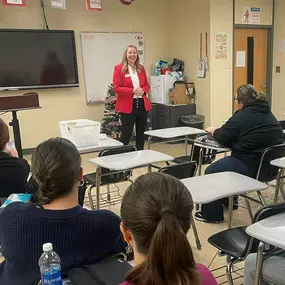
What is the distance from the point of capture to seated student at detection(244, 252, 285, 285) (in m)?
1.54

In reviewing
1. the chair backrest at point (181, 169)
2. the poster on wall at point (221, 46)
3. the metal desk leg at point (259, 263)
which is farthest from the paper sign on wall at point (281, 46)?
the metal desk leg at point (259, 263)

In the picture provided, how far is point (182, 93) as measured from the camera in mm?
6266

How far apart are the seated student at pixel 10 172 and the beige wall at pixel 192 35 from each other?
14.2 feet

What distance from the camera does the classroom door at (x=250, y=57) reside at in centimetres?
636

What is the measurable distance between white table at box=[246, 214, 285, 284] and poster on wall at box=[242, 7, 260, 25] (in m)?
5.29

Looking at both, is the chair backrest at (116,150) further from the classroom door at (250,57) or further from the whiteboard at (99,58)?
the classroom door at (250,57)

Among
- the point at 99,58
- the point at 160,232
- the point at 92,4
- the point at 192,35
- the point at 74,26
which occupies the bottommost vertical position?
the point at 160,232

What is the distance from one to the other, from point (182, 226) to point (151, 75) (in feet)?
19.3

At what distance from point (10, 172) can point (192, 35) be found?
15.5ft

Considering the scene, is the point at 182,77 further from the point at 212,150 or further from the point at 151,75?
the point at 212,150

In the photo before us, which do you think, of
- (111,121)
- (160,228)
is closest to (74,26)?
(111,121)

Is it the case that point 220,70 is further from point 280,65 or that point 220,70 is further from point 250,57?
point 280,65

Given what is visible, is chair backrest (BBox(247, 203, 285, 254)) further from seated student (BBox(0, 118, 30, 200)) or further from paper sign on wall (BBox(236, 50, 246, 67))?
paper sign on wall (BBox(236, 50, 246, 67))

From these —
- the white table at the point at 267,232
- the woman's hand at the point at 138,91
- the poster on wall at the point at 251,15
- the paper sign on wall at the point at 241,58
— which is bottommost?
the white table at the point at 267,232
